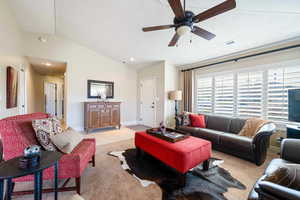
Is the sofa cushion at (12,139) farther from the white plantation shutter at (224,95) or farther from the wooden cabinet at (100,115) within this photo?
the white plantation shutter at (224,95)

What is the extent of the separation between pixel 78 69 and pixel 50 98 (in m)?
4.00

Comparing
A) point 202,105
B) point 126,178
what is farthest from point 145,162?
point 202,105

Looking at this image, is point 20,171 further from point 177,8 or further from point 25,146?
point 177,8

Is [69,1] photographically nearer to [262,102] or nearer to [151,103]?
[151,103]

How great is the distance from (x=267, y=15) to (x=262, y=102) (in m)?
1.95

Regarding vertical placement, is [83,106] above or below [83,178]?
above

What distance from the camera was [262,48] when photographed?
312 centimetres

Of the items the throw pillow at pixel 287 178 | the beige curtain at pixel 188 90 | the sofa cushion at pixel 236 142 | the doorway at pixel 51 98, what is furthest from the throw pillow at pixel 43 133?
the doorway at pixel 51 98

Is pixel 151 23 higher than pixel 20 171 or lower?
higher

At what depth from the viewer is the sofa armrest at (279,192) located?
73cm

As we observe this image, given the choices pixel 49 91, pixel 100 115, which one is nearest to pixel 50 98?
pixel 49 91

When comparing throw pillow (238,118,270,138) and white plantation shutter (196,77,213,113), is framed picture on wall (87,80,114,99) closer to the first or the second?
white plantation shutter (196,77,213,113)

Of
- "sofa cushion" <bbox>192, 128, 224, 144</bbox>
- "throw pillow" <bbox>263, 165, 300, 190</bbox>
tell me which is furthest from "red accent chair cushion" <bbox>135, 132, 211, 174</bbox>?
"sofa cushion" <bbox>192, 128, 224, 144</bbox>

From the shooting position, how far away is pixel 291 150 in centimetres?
154
